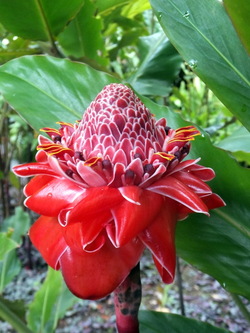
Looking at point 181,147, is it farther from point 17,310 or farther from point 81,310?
point 81,310

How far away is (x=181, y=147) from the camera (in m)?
0.44

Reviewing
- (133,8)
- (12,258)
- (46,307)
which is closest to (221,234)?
(46,307)

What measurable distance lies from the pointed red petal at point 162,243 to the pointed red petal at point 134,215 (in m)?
0.01

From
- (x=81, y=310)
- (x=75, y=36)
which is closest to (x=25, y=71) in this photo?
(x=75, y=36)

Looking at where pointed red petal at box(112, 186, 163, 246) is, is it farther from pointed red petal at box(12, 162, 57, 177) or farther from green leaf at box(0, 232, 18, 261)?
green leaf at box(0, 232, 18, 261)

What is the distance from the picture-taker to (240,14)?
444 millimetres

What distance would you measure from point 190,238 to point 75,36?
657 mm

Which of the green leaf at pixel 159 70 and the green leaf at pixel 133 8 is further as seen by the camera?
the green leaf at pixel 133 8

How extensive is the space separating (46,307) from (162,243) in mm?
893

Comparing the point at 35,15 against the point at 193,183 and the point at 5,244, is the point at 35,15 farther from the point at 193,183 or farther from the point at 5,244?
the point at 193,183

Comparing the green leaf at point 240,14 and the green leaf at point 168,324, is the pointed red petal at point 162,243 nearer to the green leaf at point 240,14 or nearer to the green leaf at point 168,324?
the green leaf at point 240,14

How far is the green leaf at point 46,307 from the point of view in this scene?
3.85 ft

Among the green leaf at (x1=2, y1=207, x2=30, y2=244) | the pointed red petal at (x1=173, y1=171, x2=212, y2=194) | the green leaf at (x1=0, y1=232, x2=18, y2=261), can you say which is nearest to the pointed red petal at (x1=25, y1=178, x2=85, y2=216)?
the pointed red petal at (x1=173, y1=171, x2=212, y2=194)

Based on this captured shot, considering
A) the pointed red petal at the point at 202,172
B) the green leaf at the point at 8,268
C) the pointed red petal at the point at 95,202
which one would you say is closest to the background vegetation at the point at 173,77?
the pointed red petal at the point at 202,172
